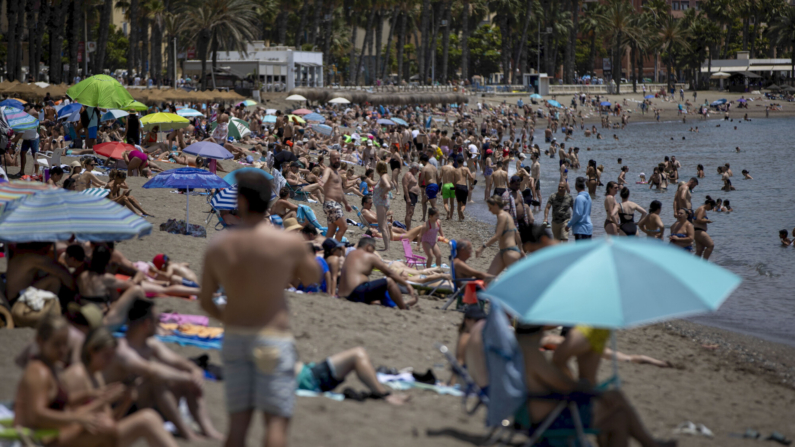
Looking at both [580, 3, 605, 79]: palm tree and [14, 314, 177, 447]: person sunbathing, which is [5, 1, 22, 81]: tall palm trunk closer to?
[14, 314, 177, 447]: person sunbathing

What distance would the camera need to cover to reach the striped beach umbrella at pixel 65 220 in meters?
6.02

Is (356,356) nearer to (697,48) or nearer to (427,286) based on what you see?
(427,286)

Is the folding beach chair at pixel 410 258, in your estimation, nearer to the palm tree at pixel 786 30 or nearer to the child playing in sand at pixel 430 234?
the child playing in sand at pixel 430 234

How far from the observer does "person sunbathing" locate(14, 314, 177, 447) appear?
3617 millimetres

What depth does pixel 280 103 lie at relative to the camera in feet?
142

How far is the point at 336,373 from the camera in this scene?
518cm

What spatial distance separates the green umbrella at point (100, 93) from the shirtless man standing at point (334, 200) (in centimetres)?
428

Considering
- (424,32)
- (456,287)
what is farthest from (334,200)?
(424,32)

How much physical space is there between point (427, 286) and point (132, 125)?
11.2m

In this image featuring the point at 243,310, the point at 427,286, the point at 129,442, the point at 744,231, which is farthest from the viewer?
the point at 744,231

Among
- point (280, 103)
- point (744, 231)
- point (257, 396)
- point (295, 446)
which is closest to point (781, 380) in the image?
point (295, 446)

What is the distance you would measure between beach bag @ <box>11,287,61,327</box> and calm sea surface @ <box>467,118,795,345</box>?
307 inches

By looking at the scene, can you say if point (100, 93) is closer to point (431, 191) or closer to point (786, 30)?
point (431, 191)

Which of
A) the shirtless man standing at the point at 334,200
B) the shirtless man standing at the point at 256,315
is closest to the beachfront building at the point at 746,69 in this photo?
the shirtless man standing at the point at 334,200
